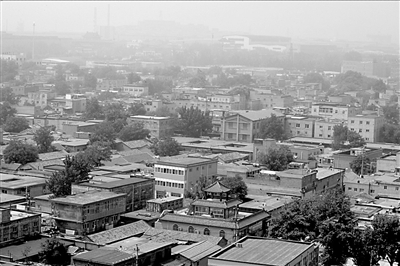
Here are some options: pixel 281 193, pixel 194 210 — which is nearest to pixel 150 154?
pixel 281 193

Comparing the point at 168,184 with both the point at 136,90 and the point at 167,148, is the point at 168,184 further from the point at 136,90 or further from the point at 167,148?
the point at 136,90

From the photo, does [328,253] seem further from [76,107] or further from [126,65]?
[126,65]

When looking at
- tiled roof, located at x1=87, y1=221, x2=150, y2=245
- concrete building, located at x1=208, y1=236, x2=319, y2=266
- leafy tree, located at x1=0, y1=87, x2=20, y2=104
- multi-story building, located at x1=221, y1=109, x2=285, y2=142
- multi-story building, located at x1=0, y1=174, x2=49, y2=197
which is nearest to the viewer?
concrete building, located at x1=208, y1=236, x2=319, y2=266

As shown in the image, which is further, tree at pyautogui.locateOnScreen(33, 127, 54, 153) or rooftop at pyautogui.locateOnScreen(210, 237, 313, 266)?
tree at pyautogui.locateOnScreen(33, 127, 54, 153)

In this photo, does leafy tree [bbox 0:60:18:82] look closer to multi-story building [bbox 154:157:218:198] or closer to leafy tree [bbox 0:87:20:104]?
leafy tree [bbox 0:87:20:104]

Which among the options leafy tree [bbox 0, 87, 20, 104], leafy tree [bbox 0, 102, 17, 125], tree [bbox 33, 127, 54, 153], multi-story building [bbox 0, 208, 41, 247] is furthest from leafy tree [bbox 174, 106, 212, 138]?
multi-story building [bbox 0, 208, 41, 247]

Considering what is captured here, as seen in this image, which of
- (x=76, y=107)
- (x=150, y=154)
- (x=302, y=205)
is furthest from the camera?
(x=76, y=107)

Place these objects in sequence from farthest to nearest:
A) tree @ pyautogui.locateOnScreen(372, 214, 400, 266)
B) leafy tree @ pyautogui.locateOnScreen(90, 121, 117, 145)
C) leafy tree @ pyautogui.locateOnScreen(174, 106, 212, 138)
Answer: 1. leafy tree @ pyautogui.locateOnScreen(174, 106, 212, 138)
2. leafy tree @ pyautogui.locateOnScreen(90, 121, 117, 145)
3. tree @ pyautogui.locateOnScreen(372, 214, 400, 266)

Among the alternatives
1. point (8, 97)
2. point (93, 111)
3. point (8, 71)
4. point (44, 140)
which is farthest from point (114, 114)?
point (8, 71)
